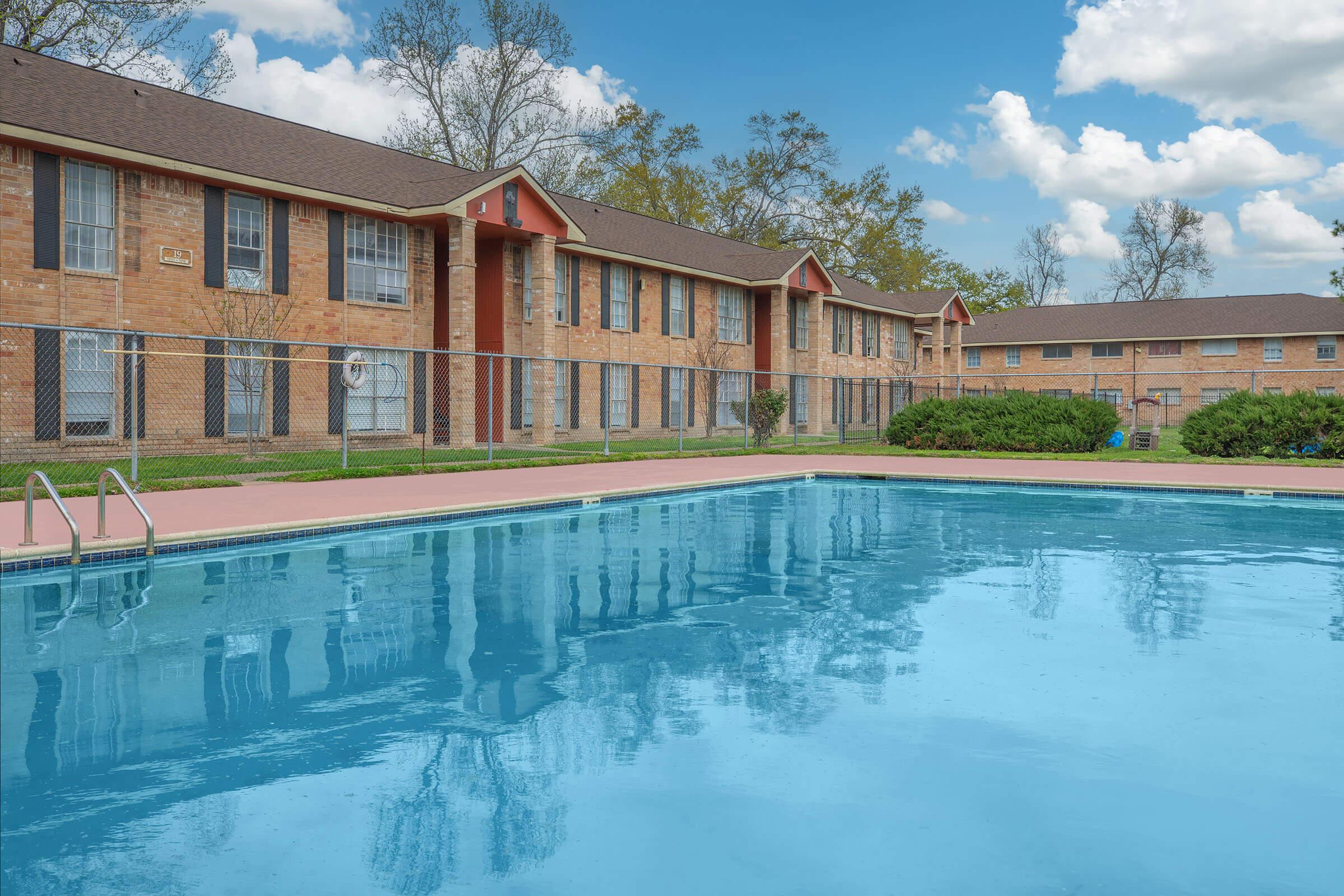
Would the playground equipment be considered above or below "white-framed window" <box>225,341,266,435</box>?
below

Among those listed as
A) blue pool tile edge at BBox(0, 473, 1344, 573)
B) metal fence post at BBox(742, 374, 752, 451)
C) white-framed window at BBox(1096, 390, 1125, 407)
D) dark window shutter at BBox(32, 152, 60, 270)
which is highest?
dark window shutter at BBox(32, 152, 60, 270)

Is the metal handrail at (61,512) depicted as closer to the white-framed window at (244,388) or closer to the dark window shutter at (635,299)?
the white-framed window at (244,388)

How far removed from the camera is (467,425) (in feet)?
78.0

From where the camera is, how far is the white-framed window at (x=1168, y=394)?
50.4m

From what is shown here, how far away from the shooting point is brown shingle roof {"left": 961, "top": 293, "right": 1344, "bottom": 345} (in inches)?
1993

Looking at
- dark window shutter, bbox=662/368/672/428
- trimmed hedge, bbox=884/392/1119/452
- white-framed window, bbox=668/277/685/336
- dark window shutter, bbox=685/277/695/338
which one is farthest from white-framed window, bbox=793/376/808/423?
trimmed hedge, bbox=884/392/1119/452

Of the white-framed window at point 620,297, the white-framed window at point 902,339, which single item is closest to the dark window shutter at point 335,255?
the white-framed window at point 620,297

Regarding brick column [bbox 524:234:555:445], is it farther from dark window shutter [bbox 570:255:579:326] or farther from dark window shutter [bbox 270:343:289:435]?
dark window shutter [bbox 270:343:289:435]

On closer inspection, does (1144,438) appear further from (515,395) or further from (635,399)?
(515,395)

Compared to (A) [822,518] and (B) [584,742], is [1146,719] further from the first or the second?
(A) [822,518]

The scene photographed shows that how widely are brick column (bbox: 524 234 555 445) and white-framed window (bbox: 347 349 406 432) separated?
345 centimetres

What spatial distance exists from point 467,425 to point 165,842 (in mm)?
20323

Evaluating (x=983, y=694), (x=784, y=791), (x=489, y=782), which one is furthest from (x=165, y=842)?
(x=983, y=694)

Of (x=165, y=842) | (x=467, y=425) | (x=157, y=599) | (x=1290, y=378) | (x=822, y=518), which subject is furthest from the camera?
(x=1290, y=378)
